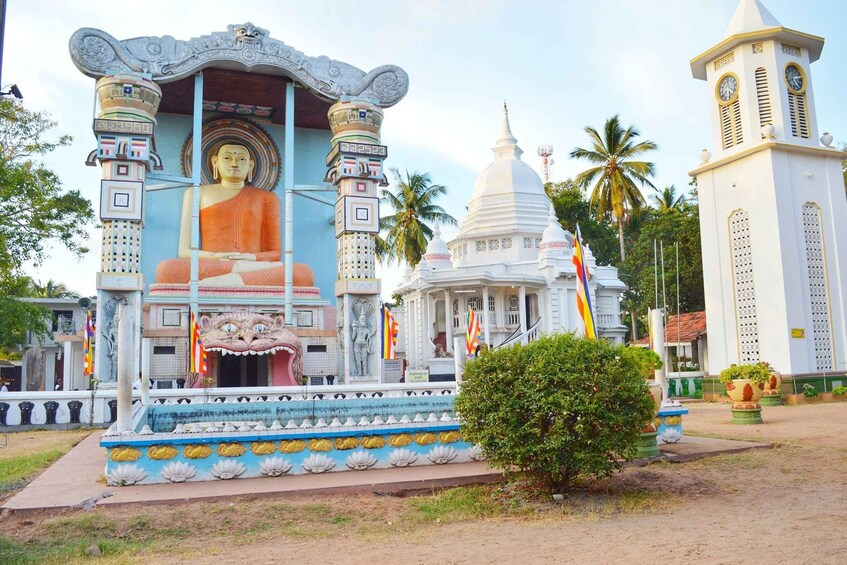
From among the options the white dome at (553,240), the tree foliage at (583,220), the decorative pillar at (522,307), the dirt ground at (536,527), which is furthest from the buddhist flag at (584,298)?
the tree foliage at (583,220)

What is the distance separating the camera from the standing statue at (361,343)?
67.3 feet

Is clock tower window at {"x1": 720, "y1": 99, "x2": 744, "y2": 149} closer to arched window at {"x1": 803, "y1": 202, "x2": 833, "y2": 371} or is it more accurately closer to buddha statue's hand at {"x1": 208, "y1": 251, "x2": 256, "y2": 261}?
arched window at {"x1": 803, "y1": 202, "x2": 833, "y2": 371}

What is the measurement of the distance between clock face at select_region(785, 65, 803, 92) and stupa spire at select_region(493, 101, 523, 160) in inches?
644

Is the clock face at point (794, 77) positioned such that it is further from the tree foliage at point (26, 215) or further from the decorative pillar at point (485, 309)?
the tree foliage at point (26, 215)

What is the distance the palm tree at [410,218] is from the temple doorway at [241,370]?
1800 centimetres

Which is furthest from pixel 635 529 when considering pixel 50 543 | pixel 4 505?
pixel 4 505

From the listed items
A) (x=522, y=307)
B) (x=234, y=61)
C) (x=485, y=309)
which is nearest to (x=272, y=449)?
(x=234, y=61)

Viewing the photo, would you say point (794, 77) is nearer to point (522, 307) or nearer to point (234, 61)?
point (522, 307)

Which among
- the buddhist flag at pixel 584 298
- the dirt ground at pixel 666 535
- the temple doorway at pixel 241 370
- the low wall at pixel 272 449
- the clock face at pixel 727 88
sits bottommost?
the dirt ground at pixel 666 535

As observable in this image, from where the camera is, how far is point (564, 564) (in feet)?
17.3

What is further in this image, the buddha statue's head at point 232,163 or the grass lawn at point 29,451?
the buddha statue's head at point 232,163

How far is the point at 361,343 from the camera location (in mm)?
20609

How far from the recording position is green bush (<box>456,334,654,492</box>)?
7.31 metres

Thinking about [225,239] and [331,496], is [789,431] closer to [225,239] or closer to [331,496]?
[331,496]
